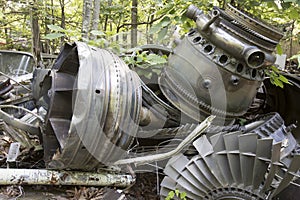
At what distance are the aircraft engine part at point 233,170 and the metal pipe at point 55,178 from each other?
348mm

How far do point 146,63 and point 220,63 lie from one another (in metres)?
0.65

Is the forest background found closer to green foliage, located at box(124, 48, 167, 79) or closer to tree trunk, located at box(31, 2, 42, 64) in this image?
tree trunk, located at box(31, 2, 42, 64)

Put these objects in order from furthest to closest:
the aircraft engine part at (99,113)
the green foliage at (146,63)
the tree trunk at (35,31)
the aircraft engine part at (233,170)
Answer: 1. the tree trunk at (35,31)
2. the green foliage at (146,63)
3. the aircraft engine part at (233,170)
4. the aircraft engine part at (99,113)

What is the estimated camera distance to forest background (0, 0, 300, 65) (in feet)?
8.42

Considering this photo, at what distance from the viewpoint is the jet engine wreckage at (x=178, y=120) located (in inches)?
68.5

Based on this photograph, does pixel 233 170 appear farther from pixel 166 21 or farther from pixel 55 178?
pixel 166 21

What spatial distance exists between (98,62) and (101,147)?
0.44 m

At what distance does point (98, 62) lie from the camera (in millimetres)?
1777

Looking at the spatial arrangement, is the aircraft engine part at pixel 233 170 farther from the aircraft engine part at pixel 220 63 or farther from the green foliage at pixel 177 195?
the aircraft engine part at pixel 220 63

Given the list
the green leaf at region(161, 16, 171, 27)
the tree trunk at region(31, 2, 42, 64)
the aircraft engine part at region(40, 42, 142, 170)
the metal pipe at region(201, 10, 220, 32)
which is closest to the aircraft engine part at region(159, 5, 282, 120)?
the metal pipe at region(201, 10, 220, 32)

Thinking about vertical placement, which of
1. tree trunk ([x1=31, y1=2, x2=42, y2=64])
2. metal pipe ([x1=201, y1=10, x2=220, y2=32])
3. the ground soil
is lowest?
tree trunk ([x1=31, y1=2, x2=42, y2=64])

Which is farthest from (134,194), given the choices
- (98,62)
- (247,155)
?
(98,62)

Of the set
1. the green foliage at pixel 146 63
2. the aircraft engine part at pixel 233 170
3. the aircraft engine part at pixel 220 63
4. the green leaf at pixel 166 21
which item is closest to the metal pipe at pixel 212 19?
the aircraft engine part at pixel 220 63

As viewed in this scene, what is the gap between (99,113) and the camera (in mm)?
1665
